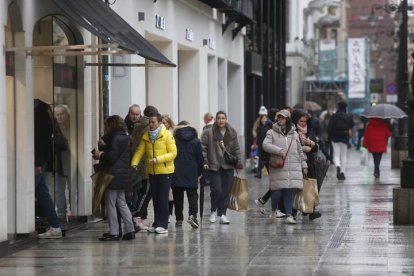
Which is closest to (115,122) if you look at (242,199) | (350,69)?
(242,199)

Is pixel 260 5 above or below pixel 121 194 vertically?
above

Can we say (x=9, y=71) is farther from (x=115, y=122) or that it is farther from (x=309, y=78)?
(x=309, y=78)

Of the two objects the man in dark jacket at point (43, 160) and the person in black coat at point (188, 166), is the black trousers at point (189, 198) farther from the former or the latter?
the man in dark jacket at point (43, 160)

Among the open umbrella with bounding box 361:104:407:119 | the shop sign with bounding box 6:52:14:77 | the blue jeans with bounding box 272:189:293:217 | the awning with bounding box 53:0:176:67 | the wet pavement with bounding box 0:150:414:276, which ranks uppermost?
the awning with bounding box 53:0:176:67

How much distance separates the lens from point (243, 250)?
14.3 metres

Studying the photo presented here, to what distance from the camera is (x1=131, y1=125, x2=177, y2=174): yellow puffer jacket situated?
638 inches

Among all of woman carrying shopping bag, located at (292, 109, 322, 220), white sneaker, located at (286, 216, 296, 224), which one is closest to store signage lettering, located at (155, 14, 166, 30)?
woman carrying shopping bag, located at (292, 109, 322, 220)

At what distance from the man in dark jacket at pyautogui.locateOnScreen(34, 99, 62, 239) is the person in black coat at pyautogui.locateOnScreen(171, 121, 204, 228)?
198 centimetres

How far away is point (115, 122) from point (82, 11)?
4.98ft

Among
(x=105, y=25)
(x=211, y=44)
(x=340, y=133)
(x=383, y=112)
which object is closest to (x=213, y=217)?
(x=105, y=25)

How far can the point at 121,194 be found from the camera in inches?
610

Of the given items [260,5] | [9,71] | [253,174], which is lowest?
[253,174]

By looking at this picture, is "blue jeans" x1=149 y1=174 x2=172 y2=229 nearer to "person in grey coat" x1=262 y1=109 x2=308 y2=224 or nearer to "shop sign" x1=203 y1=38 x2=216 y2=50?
"person in grey coat" x1=262 y1=109 x2=308 y2=224

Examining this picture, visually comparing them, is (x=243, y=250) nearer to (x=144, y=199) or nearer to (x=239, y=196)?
(x=144, y=199)
